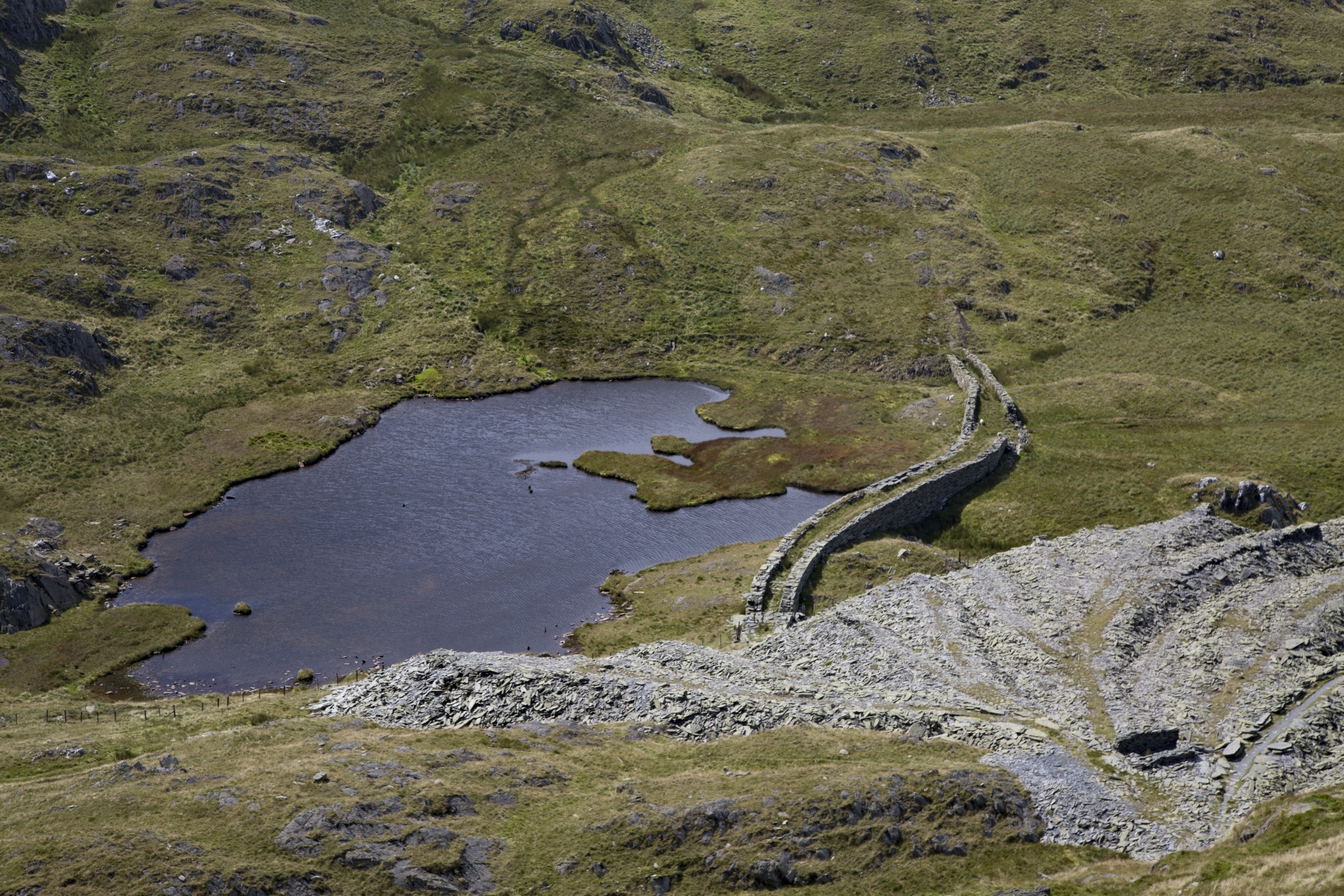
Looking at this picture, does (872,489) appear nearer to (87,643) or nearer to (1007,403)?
(1007,403)

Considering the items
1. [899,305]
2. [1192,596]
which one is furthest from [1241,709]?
[899,305]

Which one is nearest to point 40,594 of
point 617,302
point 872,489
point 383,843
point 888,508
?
point 383,843

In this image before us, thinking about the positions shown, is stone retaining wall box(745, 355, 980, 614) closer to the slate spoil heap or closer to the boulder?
the slate spoil heap

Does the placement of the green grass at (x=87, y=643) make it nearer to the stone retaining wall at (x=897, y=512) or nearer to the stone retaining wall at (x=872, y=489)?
the stone retaining wall at (x=872, y=489)

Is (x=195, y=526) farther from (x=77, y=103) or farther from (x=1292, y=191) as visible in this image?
(x=1292, y=191)

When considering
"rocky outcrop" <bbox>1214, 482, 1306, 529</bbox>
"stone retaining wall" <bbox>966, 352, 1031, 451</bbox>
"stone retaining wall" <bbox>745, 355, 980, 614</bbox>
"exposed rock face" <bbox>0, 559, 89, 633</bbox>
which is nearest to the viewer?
Answer: "exposed rock face" <bbox>0, 559, 89, 633</bbox>

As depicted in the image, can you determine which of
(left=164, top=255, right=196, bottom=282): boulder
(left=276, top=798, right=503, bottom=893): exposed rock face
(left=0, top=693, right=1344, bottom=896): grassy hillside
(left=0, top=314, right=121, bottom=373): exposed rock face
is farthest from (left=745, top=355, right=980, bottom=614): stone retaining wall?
(left=164, top=255, right=196, bottom=282): boulder

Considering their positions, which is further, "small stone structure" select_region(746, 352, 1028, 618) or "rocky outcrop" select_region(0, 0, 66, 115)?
"rocky outcrop" select_region(0, 0, 66, 115)
